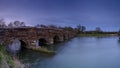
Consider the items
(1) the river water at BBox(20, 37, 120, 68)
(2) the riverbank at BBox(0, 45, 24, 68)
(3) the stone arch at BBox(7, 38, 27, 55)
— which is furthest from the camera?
(3) the stone arch at BBox(7, 38, 27, 55)

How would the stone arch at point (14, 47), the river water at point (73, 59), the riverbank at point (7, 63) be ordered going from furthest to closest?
the stone arch at point (14, 47) → the river water at point (73, 59) → the riverbank at point (7, 63)

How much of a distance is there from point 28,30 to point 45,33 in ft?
31.1

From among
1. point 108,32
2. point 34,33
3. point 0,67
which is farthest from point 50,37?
point 108,32

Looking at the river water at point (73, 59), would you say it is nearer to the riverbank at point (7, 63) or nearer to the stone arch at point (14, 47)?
the stone arch at point (14, 47)

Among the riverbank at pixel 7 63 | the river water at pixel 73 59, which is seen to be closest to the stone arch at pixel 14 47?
the river water at pixel 73 59

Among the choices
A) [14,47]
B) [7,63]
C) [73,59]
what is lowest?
[73,59]

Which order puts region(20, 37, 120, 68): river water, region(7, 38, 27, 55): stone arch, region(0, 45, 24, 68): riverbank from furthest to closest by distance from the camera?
1. region(7, 38, 27, 55): stone arch
2. region(20, 37, 120, 68): river water
3. region(0, 45, 24, 68): riverbank

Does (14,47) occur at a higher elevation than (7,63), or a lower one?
lower

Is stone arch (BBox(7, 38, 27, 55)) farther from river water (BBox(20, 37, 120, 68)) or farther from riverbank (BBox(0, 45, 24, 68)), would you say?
riverbank (BBox(0, 45, 24, 68))

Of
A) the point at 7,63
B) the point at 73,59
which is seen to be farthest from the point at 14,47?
the point at 7,63

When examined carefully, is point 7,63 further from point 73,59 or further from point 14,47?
point 14,47

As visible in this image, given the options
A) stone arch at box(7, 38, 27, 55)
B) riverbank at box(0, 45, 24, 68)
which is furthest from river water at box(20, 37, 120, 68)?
riverbank at box(0, 45, 24, 68)

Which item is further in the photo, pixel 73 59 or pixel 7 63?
pixel 73 59

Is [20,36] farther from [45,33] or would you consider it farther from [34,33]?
[45,33]
